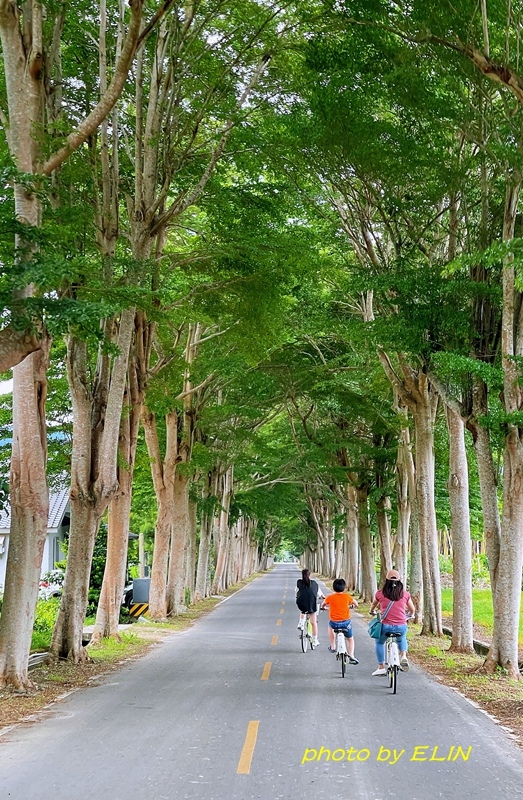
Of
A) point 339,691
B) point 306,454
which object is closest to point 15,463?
point 339,691

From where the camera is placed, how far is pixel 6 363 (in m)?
9.63

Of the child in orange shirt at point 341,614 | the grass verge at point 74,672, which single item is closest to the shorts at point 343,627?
the child in orange shirt at point 341,614

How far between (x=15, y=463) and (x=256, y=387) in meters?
16.6

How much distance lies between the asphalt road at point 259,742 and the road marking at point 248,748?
0.01 metres

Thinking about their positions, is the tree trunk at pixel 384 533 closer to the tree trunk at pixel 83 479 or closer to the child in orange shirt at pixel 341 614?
the child in orange shirt at pixel 341 614

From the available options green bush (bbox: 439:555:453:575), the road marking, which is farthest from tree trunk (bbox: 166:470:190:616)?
green bush (bbox: 439:555:453:575)

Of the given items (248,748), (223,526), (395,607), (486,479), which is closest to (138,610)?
(223,526)

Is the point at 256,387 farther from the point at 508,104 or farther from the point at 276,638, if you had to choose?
the point at 508,104

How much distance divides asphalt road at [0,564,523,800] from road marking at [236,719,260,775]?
0.01 metres

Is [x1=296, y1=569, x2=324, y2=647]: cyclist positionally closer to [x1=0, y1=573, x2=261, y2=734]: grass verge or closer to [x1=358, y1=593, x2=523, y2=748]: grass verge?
[x1=358, y1=593, x2=523, y2=748]: grass verge

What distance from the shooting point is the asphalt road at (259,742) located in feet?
21.4

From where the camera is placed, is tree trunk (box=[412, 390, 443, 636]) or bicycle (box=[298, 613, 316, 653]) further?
tree trunk (box=[412, 390, 443, 636])

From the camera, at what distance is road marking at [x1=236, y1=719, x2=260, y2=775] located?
699 centimetres

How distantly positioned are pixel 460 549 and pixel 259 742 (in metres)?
9.65
